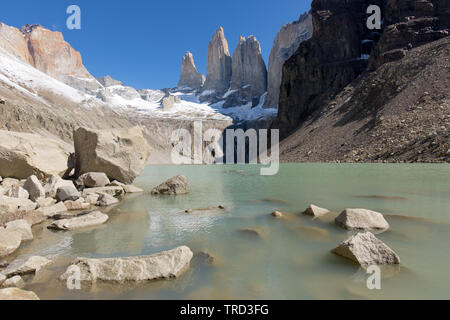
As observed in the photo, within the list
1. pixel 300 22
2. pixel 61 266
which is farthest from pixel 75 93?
pixel 61 266

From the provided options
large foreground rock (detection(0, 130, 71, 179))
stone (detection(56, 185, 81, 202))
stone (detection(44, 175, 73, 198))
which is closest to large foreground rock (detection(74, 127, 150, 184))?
large foreground rock (detection(0, 130, 71, 179))

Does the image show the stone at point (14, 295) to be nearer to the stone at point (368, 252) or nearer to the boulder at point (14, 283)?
the boulder at point (14, 283)

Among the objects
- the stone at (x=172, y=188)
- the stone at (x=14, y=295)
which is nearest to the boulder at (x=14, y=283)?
the stone at (x=14, y=295)

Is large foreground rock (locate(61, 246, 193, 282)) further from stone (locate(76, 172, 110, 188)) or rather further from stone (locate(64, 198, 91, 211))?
stone (locate(76, 172, 110, 188))

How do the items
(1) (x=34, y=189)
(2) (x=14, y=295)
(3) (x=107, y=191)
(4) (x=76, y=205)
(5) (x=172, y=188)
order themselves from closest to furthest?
(2) (x=14, y=295)
(4) (x=76, y=205)
(1) (x=34, y=189)
(3) (x=107, y=191)
(5) (x=172, y=188)

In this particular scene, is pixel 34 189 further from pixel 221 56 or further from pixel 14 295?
pixel 221 56

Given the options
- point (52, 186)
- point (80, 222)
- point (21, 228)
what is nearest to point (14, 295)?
point (21, 228)
